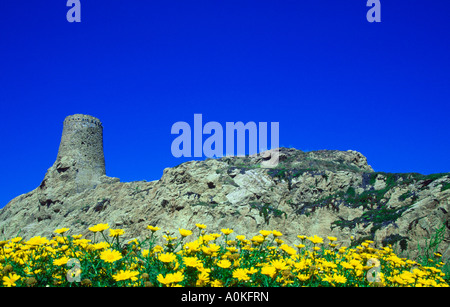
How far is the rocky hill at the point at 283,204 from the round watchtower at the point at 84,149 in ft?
12.9

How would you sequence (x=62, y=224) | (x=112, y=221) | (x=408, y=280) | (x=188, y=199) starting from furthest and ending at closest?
(x=62, y=224), (x=112, y=221), (x=188, y=199), (x=408, y=280)

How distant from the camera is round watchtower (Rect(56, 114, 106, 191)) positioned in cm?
2867

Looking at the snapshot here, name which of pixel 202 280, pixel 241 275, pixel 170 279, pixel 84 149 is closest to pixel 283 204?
pixel 241 275

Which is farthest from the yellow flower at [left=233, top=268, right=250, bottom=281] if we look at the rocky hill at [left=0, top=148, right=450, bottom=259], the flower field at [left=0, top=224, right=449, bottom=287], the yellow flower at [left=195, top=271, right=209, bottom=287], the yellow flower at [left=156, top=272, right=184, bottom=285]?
the rocky hill at [left=0, top=148, right=450, bottom=259]

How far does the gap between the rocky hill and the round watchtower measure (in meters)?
3.93

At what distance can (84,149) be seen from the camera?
2934 centimetres

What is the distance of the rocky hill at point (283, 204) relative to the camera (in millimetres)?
12219

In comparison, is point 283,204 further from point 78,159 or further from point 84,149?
point 84,149

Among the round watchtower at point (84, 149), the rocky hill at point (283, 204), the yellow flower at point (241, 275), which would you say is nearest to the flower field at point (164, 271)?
the yellow flower at point (241, 275)
